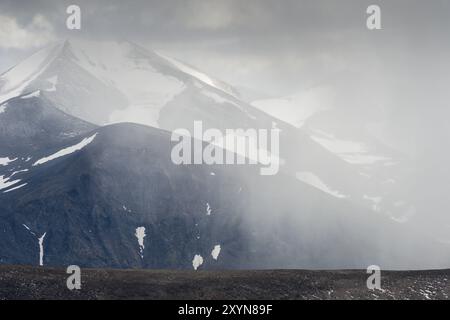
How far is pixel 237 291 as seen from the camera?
86.4 m

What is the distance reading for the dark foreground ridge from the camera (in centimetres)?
8338

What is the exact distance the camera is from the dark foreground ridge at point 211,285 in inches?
3282

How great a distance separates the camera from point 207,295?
8456cm

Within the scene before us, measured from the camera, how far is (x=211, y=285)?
87875 mm

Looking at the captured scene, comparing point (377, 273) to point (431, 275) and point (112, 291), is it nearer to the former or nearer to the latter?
point (431, 275)
